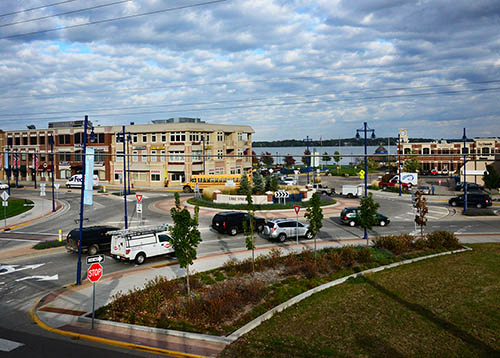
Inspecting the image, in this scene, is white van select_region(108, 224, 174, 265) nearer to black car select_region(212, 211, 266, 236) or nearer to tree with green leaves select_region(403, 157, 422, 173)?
black car select_region(212, 211, 266, 236)

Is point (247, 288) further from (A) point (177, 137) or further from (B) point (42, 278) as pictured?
(A) point (177, 137)

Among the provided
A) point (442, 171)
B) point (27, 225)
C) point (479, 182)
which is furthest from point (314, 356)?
point (442, 171)

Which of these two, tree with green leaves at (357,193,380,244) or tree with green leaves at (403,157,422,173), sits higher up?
tree with green leaves at (403,157,422,173)

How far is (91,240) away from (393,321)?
60.2 ft

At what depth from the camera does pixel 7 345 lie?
11766mm

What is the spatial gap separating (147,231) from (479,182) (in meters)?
65.4

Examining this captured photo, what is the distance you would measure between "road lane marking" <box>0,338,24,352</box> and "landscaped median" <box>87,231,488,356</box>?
2.78m

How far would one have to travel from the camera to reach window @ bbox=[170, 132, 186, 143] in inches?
2805

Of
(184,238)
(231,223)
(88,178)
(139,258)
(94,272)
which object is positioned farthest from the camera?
(231,223)

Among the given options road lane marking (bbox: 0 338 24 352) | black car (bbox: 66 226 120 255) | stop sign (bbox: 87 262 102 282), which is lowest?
road lane marking (bbox: 0 338 24 352)

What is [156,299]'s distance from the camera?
14.7 meters

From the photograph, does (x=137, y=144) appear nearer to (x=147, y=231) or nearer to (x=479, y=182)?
(x=147, y=231)

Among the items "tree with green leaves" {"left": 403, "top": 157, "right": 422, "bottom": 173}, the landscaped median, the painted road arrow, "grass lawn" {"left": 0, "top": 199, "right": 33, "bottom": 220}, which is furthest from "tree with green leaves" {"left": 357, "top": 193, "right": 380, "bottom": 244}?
"tree with green leaves" {"left": 403, "top": 157, "right": 422, "bottom": 173}

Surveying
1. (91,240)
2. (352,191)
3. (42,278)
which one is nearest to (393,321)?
(42,278)
